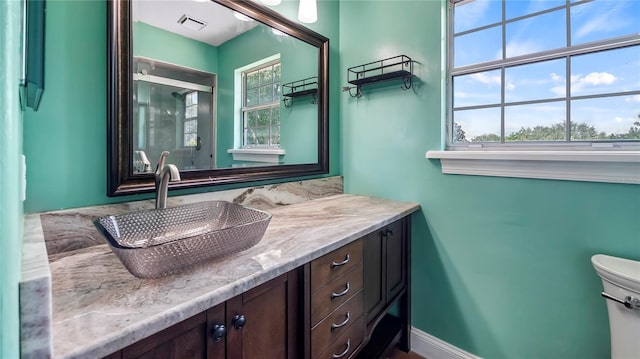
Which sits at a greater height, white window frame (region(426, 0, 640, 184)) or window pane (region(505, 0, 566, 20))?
window pane (region(505, 0, 566, 20))

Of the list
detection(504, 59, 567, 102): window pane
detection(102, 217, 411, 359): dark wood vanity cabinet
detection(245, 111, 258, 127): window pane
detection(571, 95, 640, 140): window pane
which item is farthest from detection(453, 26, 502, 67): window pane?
detection(245, 111, 258, 127): window pane

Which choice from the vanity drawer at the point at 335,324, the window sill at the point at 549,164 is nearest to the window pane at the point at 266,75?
the window sill at the point at 549,164

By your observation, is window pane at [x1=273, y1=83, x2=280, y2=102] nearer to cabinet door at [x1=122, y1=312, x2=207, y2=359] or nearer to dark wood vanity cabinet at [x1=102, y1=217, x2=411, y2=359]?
dark wood vanity cabinet at [x1=102, y1=217, x2=411, y2=359]

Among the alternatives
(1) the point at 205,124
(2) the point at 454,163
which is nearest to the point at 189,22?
(1) the point at 205,124

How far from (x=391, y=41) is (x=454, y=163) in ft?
2.83

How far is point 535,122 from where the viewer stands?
4.59 ft

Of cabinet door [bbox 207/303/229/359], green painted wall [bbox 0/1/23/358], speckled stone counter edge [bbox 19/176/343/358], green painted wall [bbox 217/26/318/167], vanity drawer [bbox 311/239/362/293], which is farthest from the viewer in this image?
green painted wall [bbox 217/26/318/167]

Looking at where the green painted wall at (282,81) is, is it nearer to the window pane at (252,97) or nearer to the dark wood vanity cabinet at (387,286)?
the window pane at (252,97)

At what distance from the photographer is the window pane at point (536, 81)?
133cm

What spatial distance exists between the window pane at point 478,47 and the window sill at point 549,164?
0.55m

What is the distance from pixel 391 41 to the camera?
1784 mm

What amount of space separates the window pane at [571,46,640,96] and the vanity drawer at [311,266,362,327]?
1.30 m

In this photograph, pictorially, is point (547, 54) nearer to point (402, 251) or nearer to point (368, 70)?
point (368, 70)

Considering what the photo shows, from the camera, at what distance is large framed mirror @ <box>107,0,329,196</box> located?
3.52ft
